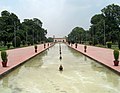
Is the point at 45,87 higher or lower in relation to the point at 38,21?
lower

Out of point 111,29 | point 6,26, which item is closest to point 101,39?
point 111,29

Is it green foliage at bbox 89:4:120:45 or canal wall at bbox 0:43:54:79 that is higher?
green foliage at bbox 89:4:120:45

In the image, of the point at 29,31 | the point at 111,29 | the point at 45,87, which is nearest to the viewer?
the point at 45,87

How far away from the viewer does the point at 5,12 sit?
2205 inches

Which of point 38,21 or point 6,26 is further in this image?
point 38,21

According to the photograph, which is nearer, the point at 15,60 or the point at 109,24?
the point at 15,60

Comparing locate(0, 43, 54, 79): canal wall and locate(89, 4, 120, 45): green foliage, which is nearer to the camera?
locate(0, 43, 54, 79): canal wall

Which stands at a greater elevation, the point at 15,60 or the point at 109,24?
the point at 109,24

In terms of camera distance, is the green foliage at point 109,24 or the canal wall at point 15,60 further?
the green foliage at point 109,24

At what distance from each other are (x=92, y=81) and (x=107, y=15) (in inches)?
2058

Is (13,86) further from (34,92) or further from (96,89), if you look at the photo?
(96,89)

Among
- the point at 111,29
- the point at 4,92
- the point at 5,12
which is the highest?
the point at 5,12

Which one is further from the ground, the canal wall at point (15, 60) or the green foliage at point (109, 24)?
the green foliage at point (109, 24)

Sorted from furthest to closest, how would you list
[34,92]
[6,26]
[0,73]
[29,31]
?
[29,31] < [6,26] < [0,73] < [34,92]
